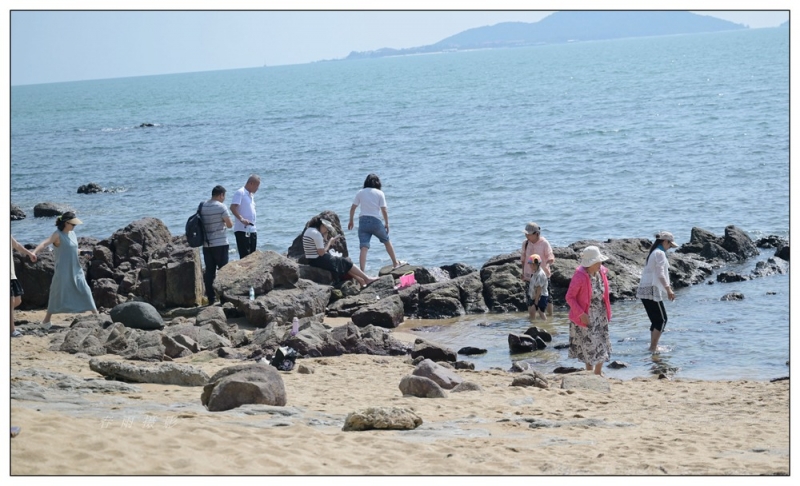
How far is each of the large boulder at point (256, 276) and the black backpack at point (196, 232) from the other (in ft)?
1.80

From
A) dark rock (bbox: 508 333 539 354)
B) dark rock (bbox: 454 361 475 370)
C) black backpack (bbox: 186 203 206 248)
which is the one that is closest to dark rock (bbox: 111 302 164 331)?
black backpack (bbox: 186 203 206 248)

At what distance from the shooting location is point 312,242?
16.2 m

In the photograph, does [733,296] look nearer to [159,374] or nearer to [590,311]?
[590,311]

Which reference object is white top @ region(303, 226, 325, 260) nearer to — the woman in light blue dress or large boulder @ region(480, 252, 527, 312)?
large boulder @ region(480, 252, 527, 312)

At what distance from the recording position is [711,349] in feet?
43.0

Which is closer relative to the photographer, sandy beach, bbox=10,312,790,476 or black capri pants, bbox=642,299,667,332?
sandy beach, bbox=10,312,790,476

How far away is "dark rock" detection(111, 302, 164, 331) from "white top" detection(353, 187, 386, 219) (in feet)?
15.1

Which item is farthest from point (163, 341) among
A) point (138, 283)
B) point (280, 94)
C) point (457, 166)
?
point (280, 94)

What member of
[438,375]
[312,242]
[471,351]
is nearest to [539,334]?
[471,351]

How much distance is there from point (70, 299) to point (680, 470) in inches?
368

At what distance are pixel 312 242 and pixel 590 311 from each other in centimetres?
605

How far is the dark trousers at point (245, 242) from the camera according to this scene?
54.7ft

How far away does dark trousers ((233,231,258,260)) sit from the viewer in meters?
16.7

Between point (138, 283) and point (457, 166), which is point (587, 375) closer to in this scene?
point (138, 283)
